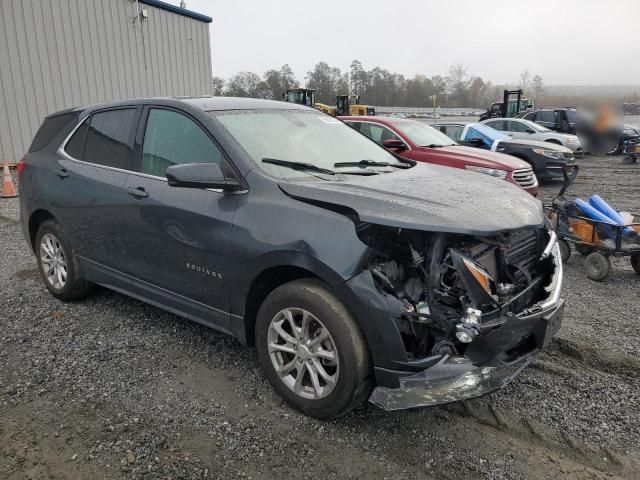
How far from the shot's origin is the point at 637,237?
5109 mm

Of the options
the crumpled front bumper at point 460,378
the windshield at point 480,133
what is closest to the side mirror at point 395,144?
the windshield at point 480,133

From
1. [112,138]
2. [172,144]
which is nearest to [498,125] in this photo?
[112,138]

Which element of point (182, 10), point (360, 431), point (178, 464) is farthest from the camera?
point (182, 10)

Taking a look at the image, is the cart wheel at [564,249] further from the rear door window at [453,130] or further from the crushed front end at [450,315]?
the rear door window at [453,130]

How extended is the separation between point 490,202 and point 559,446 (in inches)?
52.9

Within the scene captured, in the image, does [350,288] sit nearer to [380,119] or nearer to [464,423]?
[464,423]

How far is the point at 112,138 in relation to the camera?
3971mm

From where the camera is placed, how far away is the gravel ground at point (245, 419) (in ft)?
8.13

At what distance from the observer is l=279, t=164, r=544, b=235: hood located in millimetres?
2514

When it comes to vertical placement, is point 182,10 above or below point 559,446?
above

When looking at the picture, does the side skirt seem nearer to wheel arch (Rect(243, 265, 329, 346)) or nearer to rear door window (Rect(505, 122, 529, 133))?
wheel arch (Rect(243, 265, 329, 346))

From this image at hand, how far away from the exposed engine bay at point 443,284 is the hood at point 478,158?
5760 millimetres

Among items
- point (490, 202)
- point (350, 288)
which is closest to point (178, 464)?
point (350, 288)

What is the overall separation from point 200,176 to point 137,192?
84cm
